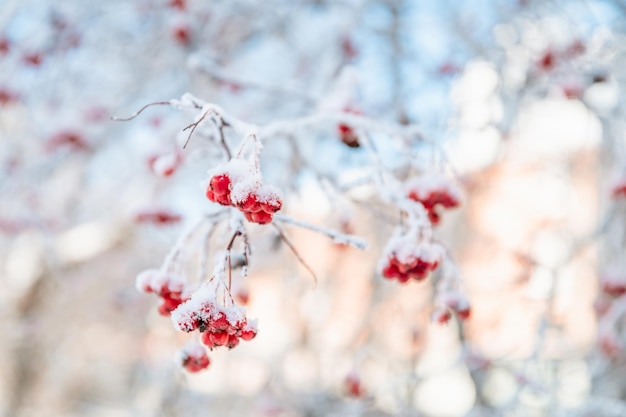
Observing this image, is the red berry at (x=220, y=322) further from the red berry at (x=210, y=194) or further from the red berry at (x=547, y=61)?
the red berry at (x=547, y=61)

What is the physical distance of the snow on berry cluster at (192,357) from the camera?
4.60 ft

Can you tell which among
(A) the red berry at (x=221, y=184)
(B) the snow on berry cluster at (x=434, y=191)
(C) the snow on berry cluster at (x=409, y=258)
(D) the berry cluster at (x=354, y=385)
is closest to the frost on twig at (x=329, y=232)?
(C) the snow on berry cluster at (x=409, y=258)

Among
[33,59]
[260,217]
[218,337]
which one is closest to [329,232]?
[260,217]

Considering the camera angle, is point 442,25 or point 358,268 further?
point 358,268

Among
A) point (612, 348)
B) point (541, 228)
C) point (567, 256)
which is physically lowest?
point (612, 348)

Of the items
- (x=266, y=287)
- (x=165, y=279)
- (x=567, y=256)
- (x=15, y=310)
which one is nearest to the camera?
(x=165, y=279)

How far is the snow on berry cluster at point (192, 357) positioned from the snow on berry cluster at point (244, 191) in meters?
0.45

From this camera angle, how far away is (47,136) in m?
4.16

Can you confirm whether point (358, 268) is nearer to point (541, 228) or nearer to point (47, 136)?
point (541, 228)

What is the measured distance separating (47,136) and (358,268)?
12.5ft

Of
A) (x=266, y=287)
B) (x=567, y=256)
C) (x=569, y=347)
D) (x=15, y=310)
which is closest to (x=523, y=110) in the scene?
(x=567, y=256)

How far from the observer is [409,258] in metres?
1.54

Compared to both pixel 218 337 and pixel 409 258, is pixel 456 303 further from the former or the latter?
pixel 218 337

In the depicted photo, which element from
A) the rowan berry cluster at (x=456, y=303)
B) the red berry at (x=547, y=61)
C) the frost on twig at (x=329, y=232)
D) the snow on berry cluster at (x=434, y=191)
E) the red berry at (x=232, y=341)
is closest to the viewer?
the red berry at (x=232, y=341)
